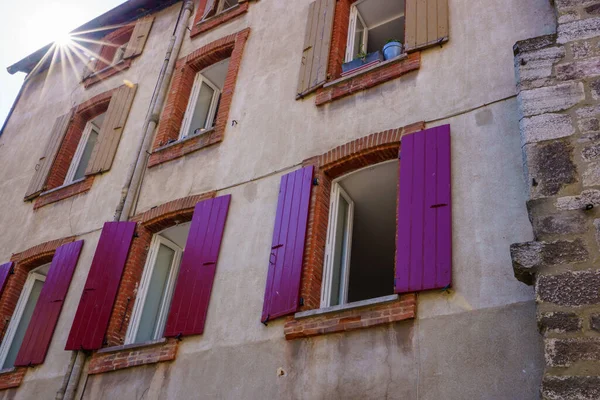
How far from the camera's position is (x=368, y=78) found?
8.49 metres

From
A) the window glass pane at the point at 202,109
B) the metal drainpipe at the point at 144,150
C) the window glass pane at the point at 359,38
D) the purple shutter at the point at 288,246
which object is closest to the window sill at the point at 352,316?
the purple shutter at the point at 288,246

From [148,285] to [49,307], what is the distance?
5.30 feet

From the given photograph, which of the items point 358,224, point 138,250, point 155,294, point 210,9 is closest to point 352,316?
point 358,224

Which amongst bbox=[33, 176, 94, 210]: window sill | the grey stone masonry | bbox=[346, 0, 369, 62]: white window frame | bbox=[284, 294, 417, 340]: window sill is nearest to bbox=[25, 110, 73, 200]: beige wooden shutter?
bbox=[33, 176, 94, 210]: window sill

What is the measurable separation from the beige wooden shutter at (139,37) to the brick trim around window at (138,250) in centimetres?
463

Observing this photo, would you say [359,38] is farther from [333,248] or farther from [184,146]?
[333,248]

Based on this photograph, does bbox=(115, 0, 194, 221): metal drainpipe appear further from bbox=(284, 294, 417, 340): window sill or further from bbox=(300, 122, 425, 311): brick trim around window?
bbox=(284, 294, 417, 340): window sill

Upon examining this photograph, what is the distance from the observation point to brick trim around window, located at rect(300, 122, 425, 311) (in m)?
7.24

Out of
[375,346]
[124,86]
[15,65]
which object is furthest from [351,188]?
[15,65]

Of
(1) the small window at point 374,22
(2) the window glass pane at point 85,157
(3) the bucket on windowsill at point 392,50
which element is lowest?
(3) the bucket on windowsill at point 392,50

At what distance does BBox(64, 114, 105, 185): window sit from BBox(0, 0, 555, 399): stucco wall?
1.23 m

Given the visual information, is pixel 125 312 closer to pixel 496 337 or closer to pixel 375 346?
pixel 375 346

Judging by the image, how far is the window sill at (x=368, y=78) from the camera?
8195mm

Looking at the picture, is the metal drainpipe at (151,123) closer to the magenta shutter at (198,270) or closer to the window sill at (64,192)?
the window sill at (64,192)
